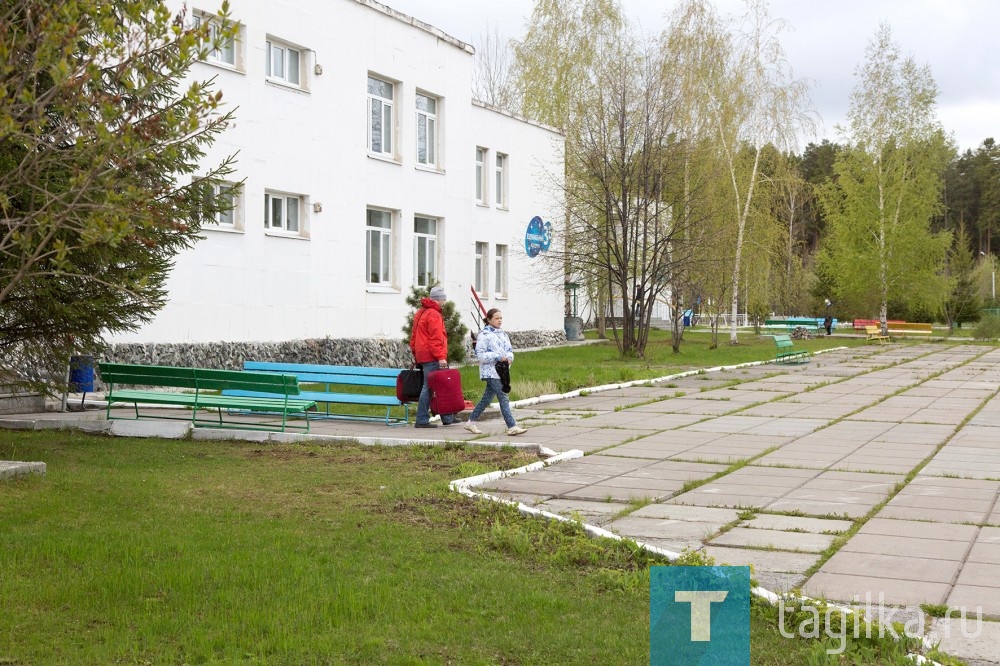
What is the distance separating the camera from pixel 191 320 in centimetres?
2081

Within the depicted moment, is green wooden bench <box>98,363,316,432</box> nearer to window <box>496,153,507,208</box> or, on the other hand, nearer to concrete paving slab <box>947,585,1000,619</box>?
concrete paving slab <box>947,585,1000,619</box>

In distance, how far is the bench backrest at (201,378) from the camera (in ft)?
42.9

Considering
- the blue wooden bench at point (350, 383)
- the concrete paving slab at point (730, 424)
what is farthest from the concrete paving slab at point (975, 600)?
the blue wooden bench at point (350, 383)

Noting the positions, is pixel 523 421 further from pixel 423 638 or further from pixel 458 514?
pixel 423 638

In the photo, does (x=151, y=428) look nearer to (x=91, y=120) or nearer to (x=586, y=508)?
(x=586, y=508)

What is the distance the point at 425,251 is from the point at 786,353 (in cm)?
1032

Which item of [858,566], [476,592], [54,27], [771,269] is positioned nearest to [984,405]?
[858,566]

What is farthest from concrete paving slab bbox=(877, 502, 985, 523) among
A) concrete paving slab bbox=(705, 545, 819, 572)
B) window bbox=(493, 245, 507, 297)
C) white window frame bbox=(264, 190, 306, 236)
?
window bbox=(493, 245, 507, 297)

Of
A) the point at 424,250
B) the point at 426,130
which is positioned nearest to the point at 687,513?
the point at 424,250

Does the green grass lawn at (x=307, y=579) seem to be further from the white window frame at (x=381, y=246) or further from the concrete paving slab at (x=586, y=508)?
the white window frame at (x=381, y=246)

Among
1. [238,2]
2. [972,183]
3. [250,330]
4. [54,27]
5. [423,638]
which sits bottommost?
[423,638]

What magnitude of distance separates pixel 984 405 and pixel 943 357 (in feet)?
57.8

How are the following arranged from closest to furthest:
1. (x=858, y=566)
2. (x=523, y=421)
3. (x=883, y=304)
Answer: (x=858, y=566)
(x=523, y=421)
(x=883, y=304)

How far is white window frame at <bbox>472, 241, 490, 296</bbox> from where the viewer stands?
115ft
